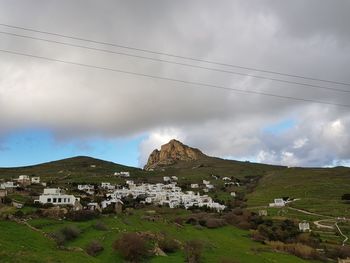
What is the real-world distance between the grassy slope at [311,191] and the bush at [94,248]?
206 feet

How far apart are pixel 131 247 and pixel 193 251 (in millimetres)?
6971

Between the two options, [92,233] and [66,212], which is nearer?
[92,233]

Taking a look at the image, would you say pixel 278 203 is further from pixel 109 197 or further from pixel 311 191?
pixel 109 197

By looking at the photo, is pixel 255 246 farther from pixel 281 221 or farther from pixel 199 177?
pixel 199 177

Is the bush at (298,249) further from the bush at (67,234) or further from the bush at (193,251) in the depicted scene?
the bush at (67,234)

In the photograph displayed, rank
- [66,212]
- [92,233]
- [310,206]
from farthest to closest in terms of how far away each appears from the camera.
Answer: [310,206]
[66,212]
[92,233]

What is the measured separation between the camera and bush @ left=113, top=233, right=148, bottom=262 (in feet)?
124

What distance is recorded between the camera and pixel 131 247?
37.9 meters

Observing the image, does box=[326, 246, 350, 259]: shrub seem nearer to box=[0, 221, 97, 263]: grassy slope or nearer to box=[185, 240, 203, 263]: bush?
box=[185, 240, 203, 263]: bush

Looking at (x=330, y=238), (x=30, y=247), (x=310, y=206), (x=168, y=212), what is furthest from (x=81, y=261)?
(x=310, y=206)

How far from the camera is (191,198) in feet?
359

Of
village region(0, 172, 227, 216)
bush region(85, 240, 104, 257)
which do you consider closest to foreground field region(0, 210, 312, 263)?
bush region(85, 240, 104, 257)

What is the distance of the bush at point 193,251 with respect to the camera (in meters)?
39.7

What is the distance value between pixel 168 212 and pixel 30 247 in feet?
189
